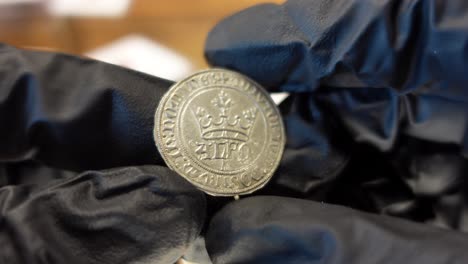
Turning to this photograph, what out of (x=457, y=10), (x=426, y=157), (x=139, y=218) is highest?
(x=457, y=10)

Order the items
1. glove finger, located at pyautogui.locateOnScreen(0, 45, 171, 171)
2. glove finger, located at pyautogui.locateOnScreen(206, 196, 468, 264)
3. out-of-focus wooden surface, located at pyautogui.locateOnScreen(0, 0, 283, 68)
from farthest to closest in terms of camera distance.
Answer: out-of-focus wooden surface, located at pyautogui.locateOnScreen(0, 0, 283, 68)
glove finger, located at pyautogui.locateOnScreen(0, 45, 171, 171)
glove finger, located at pyautogui.locateOnScreen(206, 196, 468, 264)

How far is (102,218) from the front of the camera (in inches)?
18.7

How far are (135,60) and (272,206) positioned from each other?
Answer: 2.29 ft

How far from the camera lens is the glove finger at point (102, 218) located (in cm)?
46

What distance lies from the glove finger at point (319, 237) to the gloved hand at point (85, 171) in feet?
0.20

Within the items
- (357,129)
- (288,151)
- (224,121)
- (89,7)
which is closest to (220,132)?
(224,121)

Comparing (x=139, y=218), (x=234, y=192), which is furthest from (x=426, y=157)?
(x=139, y=218)

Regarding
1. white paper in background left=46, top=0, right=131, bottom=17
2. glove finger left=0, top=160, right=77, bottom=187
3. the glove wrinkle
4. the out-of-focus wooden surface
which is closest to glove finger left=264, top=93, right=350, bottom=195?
the glove wrinkle

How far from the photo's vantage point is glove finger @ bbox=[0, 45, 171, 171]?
21.4 inches

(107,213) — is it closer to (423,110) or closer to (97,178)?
(97,178)

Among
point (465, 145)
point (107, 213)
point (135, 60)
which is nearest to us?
point (107, 213)

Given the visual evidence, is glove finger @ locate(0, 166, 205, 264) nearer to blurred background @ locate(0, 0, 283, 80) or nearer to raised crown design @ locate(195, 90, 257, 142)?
raised crown design @ locate(195, 90, 257, 142)

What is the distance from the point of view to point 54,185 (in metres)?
0.51

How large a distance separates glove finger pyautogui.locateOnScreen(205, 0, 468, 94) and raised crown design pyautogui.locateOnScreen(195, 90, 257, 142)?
0.08 meters
